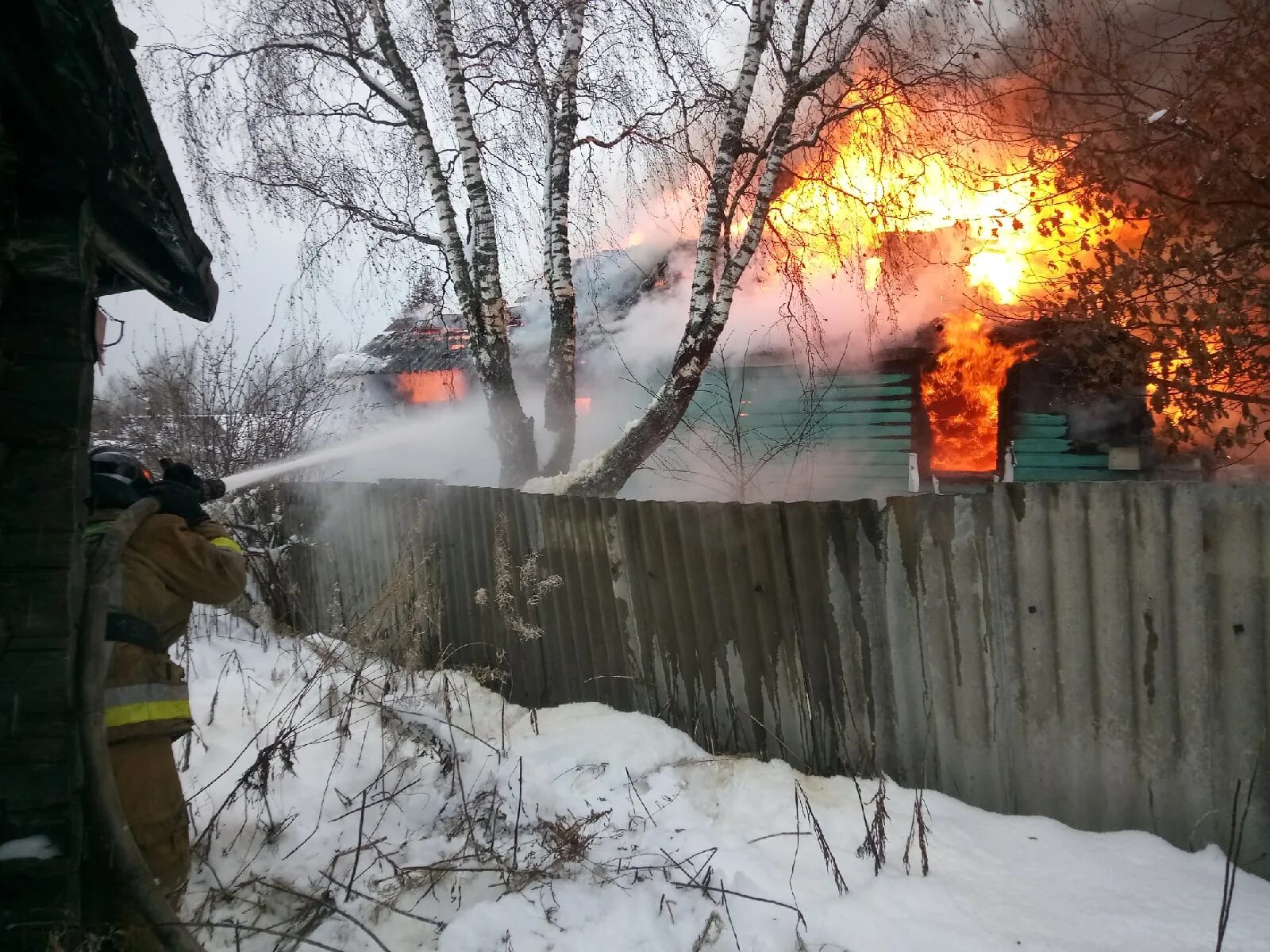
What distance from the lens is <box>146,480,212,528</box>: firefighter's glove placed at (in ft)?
9.28

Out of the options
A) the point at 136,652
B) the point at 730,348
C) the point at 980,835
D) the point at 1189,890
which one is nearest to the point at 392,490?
the point at 136,652

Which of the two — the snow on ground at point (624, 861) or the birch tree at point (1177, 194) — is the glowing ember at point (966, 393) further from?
the snow on ground at point (624, 861)

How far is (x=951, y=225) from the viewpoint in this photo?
11625 mm

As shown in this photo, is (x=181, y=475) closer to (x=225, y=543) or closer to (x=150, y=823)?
(x=225, y=543)

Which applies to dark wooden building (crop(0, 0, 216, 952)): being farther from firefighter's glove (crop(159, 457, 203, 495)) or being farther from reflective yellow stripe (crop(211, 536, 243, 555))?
firefighter's glove (crop(159, 457, 203, 495))

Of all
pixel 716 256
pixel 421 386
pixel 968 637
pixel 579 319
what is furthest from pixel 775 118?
pixel 421 386

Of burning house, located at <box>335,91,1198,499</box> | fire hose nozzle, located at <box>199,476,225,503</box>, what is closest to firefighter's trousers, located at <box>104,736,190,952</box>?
fire hose nozzle, located at <box>199,476,225,503</box>

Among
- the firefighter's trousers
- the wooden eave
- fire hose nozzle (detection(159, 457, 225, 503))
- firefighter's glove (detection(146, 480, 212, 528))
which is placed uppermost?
the wooden eave

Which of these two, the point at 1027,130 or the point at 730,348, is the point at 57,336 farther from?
the point at 730,348

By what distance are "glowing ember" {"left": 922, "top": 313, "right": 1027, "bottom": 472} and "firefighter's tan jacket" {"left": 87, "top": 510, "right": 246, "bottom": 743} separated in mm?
11317

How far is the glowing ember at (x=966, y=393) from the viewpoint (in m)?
11.4

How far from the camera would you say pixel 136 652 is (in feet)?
8.51

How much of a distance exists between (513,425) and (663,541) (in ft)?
12.5

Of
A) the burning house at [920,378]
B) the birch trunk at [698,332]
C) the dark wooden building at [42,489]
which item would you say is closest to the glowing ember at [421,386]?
the burning house at [920,378]
